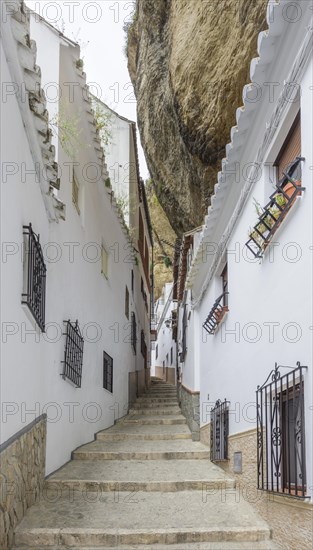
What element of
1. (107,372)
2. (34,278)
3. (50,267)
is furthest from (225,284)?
(107,372)

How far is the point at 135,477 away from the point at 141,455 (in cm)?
129

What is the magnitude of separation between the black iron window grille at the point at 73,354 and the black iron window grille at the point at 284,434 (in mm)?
3207

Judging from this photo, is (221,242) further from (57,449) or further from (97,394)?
(97,394)

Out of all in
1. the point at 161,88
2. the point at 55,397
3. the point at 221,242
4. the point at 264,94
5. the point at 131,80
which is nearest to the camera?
the point at 264,94

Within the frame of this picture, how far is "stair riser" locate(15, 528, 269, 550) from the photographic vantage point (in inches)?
218

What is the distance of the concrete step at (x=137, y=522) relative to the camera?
5598mm

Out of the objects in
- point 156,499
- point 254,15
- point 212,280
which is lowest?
point 156,499

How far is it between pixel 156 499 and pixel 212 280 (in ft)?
12.0

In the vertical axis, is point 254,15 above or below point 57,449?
above

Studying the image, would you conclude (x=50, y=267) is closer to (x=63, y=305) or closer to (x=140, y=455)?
(x=63, y=305)

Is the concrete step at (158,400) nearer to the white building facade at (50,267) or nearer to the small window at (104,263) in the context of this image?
the white building facade at (50,267)

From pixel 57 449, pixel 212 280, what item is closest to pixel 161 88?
pixel 212 280

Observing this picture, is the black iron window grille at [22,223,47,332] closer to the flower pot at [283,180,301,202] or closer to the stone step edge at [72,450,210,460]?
the flower pot at [283,180,301,202]

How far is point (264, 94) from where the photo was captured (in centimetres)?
532
